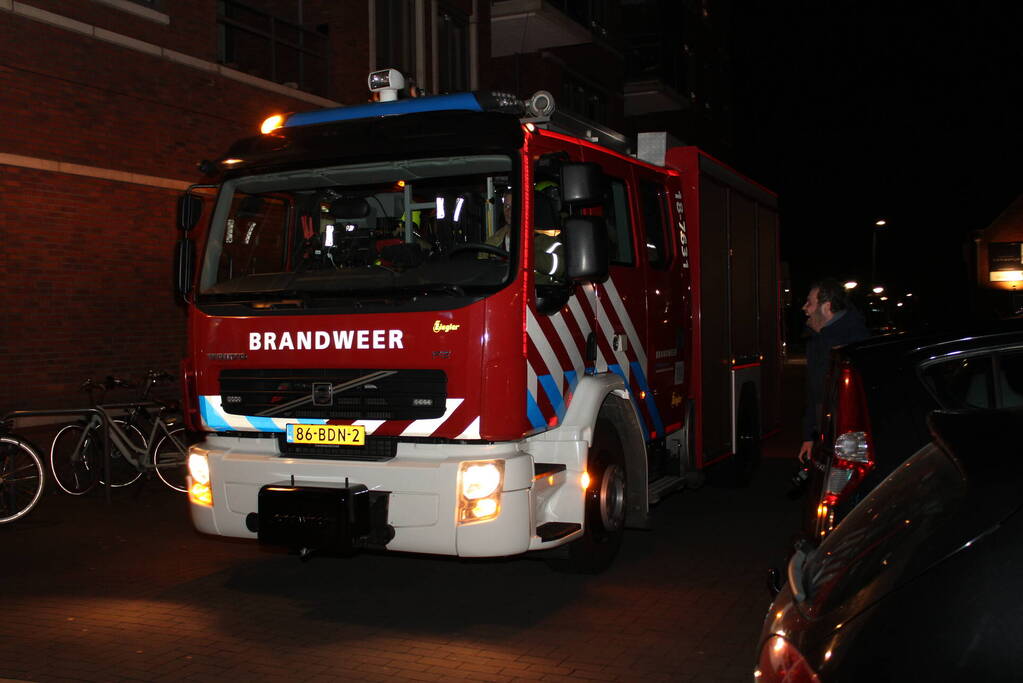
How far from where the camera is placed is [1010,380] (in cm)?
471

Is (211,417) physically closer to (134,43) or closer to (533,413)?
(533,413)

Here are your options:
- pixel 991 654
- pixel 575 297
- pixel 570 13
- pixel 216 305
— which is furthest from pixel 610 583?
pixel 570 13

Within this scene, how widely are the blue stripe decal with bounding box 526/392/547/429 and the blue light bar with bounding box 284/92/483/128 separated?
1773 millimetres

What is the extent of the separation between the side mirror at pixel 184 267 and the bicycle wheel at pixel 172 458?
152 inches

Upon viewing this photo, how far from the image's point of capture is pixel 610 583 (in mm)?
6961

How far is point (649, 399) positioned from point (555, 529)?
1.75 m

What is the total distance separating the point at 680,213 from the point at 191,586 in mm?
4528

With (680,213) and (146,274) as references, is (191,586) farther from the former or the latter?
(146,274)

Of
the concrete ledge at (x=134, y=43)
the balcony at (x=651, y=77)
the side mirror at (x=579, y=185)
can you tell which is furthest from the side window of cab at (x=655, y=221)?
the balcony at (x=651, y=77)

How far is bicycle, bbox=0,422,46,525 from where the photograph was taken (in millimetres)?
9070

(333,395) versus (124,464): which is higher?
(333,395)

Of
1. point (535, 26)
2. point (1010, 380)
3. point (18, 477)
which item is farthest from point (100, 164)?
point (535, 26)

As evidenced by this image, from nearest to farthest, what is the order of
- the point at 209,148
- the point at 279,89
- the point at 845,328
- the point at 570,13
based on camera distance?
the point at 845,328 → the point at 209,148 → the point at 279,89 → the point at 570,13

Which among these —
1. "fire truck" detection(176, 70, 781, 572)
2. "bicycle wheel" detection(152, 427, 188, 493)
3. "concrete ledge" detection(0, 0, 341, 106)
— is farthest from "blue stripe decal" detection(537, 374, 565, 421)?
"concrete ledge" detection(0, 0, 341, 106)
